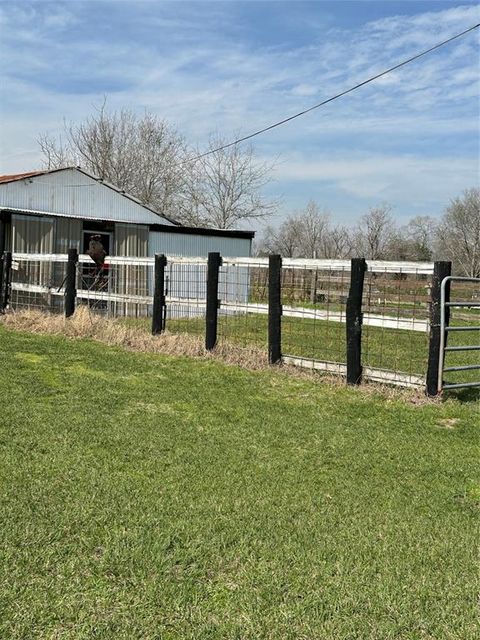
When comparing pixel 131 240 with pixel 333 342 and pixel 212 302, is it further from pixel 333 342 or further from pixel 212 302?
pixel 212 302

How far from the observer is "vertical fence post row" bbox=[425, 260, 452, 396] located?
249 inches

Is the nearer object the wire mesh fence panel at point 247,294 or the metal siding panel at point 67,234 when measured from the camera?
the wire mesh fence panel at point 247,294

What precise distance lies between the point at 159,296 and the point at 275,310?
255cm

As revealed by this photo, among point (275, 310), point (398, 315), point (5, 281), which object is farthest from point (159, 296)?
point (5, 281)

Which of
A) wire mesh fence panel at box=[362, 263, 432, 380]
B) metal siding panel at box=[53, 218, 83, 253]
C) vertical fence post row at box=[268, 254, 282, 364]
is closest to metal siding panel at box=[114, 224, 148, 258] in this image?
metal siding panel at box=[53, 218, 83, 253]

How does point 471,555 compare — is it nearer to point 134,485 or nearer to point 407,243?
point 134,485

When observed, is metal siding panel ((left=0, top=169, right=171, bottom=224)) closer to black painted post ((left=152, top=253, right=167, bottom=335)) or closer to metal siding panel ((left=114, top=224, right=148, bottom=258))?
metal siding panel ((left=114, top=224, right=148, bottom=258))

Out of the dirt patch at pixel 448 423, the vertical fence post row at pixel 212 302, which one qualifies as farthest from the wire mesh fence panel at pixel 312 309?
the dirt patch at pixel 448 423

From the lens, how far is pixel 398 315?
285 inches

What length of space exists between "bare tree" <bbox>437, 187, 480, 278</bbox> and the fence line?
31.2m

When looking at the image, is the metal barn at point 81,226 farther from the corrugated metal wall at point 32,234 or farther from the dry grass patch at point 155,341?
the dry grass patch at point 155,341

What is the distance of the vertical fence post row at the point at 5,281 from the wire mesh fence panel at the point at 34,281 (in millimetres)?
101

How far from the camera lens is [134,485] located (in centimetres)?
368

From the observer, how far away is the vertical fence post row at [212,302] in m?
8.92
